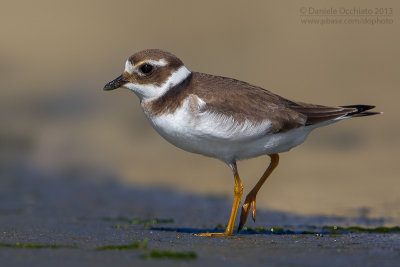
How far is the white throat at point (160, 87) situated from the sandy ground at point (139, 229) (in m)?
1.66

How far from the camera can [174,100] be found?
8.25 metres

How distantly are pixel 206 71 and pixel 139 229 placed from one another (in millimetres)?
10606

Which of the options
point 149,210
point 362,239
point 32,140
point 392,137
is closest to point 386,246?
point 362,239

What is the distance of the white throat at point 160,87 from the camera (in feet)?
27.9

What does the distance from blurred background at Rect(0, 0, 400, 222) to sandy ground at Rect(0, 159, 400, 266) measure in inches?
26.3

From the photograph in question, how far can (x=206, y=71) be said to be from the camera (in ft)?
62.7

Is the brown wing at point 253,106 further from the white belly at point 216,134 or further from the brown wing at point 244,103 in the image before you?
the white belly at point 216,134

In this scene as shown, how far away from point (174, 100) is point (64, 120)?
973 centimetres

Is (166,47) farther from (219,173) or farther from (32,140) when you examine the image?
(219,173)

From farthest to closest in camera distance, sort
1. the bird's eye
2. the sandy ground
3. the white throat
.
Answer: the bird's eye → the white throat → the sandy ground

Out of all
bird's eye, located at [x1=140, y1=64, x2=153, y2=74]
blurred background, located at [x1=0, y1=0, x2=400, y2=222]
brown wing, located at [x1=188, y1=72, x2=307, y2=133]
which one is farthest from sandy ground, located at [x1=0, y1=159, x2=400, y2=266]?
bird's eye, located at [x1=140, y1=64, x2=153, y2=74]

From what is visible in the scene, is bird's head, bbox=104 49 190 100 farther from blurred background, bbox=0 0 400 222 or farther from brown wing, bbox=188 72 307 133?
blurred background, bbox=0 0 400 222

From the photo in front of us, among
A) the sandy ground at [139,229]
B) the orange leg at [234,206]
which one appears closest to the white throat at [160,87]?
the orange leg at [234,206]

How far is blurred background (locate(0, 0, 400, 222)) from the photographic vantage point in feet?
42.7
